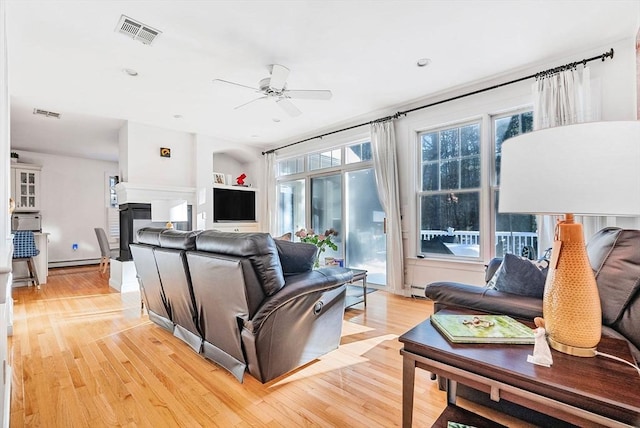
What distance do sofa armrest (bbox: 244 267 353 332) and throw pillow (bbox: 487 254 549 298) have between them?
1.01 metres

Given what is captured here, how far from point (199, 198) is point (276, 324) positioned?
4.27 m

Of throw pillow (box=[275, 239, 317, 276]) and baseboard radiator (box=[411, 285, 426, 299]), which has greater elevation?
throw pillow (box=[275, 239, 317, 276])

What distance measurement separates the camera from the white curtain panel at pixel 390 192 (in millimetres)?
4172

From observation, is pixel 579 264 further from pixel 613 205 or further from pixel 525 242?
pixel 525 242

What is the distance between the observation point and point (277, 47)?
279cm

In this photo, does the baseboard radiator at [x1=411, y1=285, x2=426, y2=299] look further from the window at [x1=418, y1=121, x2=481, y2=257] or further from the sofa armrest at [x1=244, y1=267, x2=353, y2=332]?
the sofa armrest at [x1=244, y1=267, x2=353, y2=332]

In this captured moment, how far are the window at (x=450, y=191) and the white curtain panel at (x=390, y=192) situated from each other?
13.8 inches

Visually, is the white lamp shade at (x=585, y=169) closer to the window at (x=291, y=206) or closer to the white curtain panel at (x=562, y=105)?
the white curtain panel at (x=562, y=105)

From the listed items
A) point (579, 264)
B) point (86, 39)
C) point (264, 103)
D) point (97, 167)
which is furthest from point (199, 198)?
point (579, 264)

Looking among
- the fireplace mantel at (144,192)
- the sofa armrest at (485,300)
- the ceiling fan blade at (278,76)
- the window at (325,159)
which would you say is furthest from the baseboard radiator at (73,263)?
the sofa armrest at (485,300)

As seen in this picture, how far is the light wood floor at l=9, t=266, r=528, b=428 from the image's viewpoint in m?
1.58

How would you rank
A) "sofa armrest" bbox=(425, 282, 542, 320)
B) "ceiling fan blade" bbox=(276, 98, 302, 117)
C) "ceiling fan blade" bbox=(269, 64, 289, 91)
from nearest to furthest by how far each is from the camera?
1. "sofa armrest" bbox=(425, 282, 542, 320)
2. "ceiling fan blade" bbox=(269, 64, 289, 91)
3. "ceiling fan blade" bbox=(276, 98, 302, 117)

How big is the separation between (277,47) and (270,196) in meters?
3.72

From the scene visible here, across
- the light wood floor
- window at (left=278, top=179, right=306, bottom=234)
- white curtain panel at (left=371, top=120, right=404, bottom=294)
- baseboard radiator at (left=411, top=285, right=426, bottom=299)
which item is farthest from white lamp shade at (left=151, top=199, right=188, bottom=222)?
baseboard radiator at (left=411, top=285, right=426, bottom=299)
